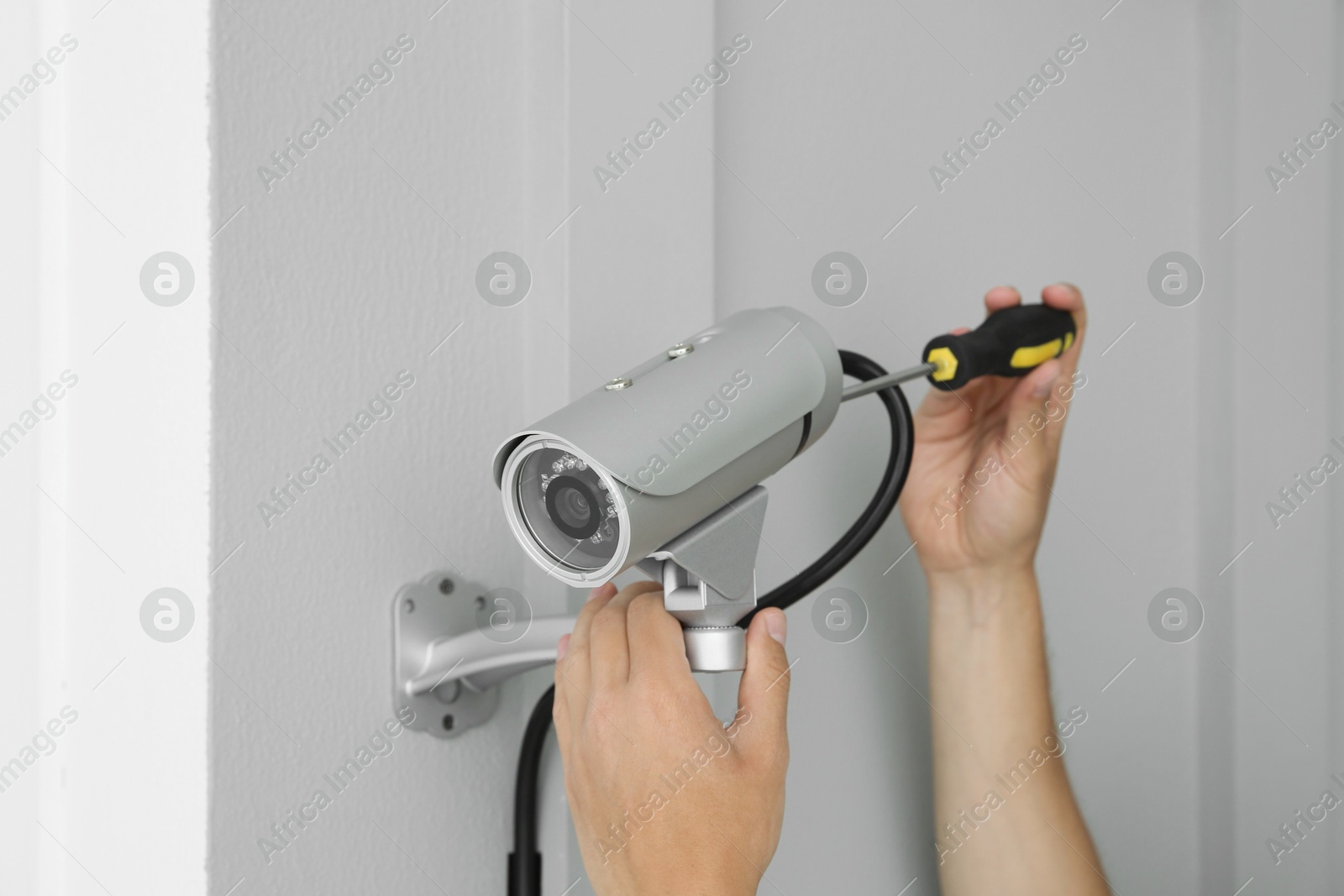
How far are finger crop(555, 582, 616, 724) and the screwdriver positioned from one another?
0.80 ft

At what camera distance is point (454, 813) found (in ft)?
2.31

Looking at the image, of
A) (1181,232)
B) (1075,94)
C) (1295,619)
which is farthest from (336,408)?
(1295,619)

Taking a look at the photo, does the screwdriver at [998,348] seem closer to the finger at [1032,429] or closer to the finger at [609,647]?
the finger at [1032,429]

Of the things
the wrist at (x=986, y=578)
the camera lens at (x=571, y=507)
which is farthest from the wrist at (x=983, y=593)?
the camera lens at (x=571, y=507)

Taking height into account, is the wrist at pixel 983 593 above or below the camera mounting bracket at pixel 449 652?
below

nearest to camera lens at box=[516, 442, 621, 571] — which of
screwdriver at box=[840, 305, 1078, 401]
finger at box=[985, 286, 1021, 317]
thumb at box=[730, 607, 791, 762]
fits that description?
thumb at box=[730, 607, 791, 762]

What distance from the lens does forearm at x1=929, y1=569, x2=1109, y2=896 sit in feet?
3.16

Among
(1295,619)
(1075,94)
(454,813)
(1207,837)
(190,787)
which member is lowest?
(1207,837)

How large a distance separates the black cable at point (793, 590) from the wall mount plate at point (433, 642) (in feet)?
0.13

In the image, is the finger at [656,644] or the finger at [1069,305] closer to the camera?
the finger at [656,644]

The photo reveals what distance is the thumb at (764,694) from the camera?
0.62 meters

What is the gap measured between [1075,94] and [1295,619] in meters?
0.74

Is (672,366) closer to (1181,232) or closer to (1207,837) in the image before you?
(1181,232)

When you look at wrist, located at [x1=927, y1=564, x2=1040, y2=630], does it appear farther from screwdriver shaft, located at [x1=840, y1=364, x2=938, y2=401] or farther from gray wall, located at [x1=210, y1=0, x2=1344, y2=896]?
screwdriver shaft, located at [x1=840, y1=364, x2=938, y2=401]
